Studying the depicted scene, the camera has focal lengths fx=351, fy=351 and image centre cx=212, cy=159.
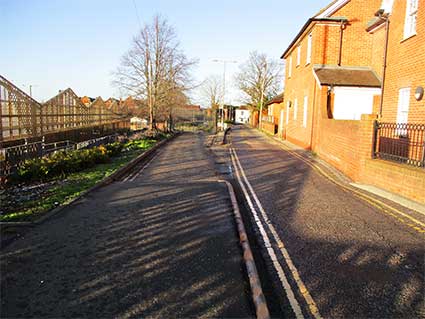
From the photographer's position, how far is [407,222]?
6754mm

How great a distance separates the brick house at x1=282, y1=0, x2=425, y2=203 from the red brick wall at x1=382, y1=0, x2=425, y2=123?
33mm

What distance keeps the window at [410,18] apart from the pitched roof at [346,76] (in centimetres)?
525

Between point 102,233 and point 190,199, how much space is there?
2.88 metres

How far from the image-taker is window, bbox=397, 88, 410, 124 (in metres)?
12.8

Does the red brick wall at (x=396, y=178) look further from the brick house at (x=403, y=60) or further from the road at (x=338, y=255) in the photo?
the brick house at (x=403, y=60)

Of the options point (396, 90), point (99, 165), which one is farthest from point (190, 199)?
point (396, 90)

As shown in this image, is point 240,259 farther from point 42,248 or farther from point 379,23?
point 379,23

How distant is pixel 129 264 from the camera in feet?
15.0

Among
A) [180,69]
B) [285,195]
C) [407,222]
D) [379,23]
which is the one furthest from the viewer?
[180,69]

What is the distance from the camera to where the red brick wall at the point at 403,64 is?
11.7 m

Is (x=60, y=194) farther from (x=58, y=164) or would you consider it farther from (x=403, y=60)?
(x=403, y=60)

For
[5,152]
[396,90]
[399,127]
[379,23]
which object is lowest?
[5,152]

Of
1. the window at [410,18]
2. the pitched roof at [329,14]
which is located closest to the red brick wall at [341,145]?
the window at [410,18]

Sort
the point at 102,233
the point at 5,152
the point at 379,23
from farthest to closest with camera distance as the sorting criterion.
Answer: the point at 379,23
the point at 5,152
the point at 102,233
